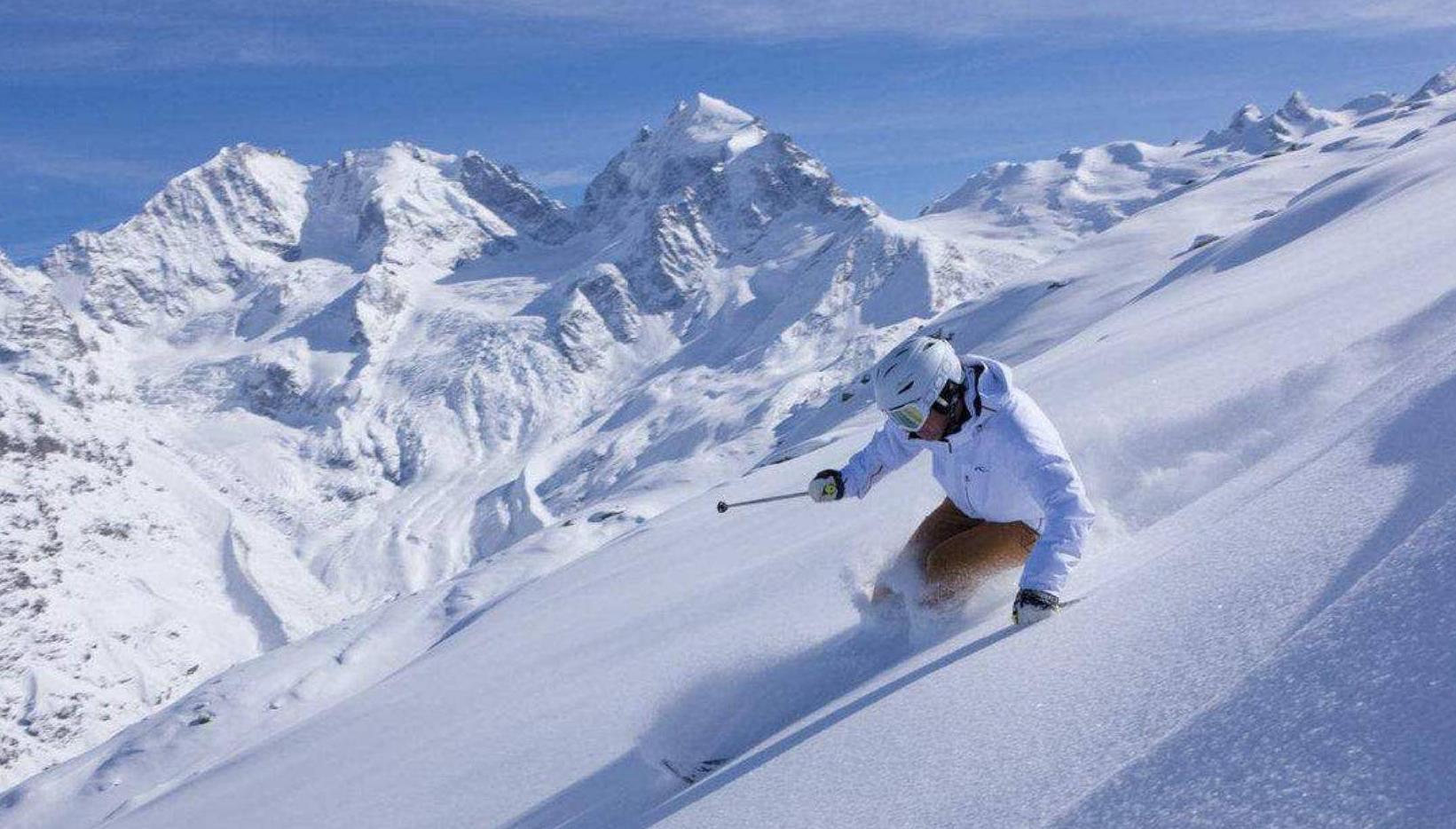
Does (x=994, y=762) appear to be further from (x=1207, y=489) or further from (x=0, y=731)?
(x=0, y=731)

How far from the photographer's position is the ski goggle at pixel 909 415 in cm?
561

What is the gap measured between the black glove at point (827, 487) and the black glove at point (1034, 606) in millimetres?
2269

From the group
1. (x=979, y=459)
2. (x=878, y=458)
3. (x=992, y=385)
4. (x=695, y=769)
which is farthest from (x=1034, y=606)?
(x=878, y=458)

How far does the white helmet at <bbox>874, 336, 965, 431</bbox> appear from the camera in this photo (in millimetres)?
5516

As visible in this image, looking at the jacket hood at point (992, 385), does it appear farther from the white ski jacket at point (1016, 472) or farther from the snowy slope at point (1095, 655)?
the snowy slope at point (1095, 655)

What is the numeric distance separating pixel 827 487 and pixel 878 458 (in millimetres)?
423

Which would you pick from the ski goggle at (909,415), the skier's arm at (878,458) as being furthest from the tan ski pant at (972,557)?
the skier's arm at (878,458)

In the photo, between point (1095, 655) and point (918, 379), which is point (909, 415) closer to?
point (918, 379)

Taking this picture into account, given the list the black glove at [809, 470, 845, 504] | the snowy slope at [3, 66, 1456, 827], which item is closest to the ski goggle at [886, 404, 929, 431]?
the snowy slope at [3, 66, 1456, 827]

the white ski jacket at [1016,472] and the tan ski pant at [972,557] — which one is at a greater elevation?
the white ski jacket at [1016,472]

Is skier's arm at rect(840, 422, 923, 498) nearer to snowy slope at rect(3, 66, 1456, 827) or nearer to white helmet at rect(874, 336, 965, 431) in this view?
snowy slope at rect(3, 66, 1456, 827)

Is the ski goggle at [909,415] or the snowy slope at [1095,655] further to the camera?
the ski goggle at [909,415]

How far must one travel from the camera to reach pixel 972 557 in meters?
5.57

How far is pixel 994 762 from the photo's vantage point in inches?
125
